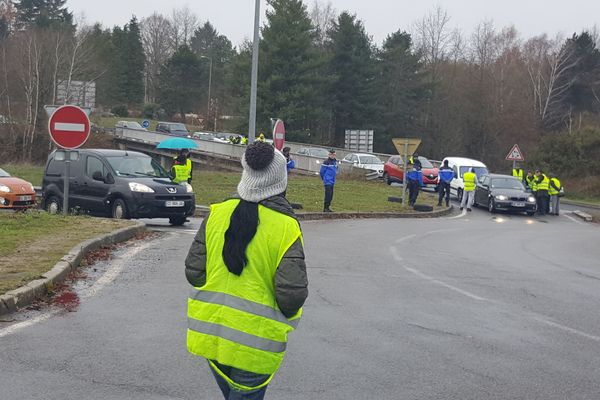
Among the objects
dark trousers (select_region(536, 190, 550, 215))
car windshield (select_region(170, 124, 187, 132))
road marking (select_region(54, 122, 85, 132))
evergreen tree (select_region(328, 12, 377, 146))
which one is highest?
evergreen tree (select_region(328, 12, 377, 146))

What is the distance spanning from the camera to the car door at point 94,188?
1745 centimetres

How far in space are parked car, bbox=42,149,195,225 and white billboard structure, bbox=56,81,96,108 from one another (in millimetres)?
41178

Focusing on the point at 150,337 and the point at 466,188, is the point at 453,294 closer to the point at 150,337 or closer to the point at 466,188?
the point at 150,337

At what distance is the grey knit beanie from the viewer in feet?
12.2

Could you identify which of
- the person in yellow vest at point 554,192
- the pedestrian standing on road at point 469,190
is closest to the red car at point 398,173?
the pedestrian standing on road at point 469,190

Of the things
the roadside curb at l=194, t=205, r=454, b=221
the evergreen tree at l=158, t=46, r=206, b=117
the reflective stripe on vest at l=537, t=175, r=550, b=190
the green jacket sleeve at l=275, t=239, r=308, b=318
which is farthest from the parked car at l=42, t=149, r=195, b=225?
the evergreen tree at l=158, t=46, r=206, b=117

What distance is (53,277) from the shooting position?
8.80 m

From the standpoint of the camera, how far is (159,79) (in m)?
104

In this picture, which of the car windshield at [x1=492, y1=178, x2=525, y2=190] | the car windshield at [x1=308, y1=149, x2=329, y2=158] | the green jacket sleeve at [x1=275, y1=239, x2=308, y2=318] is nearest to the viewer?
the green jacket sleeve at [x1=275, y1=239, x2=308, y2=318]

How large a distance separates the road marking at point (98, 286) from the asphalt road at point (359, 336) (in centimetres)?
1

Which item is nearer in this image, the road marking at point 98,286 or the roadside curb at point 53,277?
the road marking at point 98,286

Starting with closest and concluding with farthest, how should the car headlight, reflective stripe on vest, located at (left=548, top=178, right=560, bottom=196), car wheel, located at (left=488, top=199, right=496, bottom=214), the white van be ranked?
the car headlight, car wheel, located at (left=488, top=199, right=496, bottom=214), reflective stripe on vest, located at (left=548, top=178, right=560, bottom=196), the white van

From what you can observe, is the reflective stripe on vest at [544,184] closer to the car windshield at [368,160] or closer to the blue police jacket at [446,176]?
the blue police jacket at [446,176]

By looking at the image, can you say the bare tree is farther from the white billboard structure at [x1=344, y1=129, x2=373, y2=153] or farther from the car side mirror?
the car side mirror
